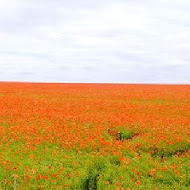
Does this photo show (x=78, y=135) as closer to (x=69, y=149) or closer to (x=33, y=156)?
(x=69, y=149)

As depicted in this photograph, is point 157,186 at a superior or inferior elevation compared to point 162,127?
inferior

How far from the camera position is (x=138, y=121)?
65.9ft

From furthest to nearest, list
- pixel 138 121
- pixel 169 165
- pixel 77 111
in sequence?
1. pixel 77 111
2. pixel 138 121
3. pixel 169 165

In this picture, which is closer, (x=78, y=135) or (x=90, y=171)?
(x=90, y=171)

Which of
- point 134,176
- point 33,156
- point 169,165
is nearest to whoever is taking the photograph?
point 134,176

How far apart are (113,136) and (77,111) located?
8.45 m

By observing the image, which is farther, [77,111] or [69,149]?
[77,111]

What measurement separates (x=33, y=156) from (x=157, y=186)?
18.2 feet

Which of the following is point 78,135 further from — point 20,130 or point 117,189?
point 117,189

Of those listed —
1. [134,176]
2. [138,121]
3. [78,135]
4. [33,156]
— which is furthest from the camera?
[138,121]

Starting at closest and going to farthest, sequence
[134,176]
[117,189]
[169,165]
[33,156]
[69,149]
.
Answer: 1. [117,189]
2. [134,176]
3. [169,165]
4. [33,156]
5. [69,149]

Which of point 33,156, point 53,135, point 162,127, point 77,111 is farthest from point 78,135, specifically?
point 77,111

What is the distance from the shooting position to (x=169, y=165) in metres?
12.3

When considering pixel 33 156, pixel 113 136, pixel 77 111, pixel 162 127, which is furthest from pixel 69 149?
pixel 77 111
